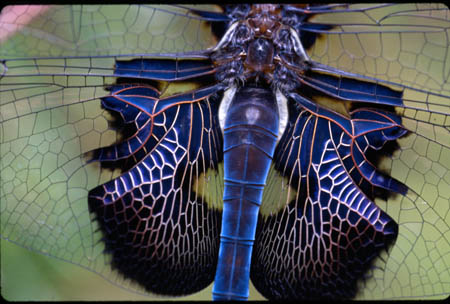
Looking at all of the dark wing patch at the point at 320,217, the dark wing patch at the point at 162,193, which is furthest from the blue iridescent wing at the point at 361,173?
the dark wing patch at the point at 162,193

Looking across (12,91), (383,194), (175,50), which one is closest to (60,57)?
(12,91)

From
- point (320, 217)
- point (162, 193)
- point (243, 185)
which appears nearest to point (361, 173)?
point (320, 217)

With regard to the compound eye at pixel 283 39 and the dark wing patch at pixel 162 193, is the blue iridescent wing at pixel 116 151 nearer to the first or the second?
the dark wing patch at pixel 162 193

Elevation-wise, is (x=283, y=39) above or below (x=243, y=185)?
above

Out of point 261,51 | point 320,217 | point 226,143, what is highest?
point 261,51

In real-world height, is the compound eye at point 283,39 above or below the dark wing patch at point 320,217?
above

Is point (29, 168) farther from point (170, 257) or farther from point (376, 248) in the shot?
point (376, 248)

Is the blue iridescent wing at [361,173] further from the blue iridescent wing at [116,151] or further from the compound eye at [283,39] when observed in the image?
the blue iridescent wing at [116,151]

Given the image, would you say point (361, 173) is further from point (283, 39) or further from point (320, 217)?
point (283, 39)

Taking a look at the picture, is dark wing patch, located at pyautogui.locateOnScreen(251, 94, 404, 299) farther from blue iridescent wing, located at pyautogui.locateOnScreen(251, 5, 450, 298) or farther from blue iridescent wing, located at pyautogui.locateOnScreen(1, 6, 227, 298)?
blue iridescent wing, located at pyautogui.locateOnScreen(1, 6, 227, 298)
